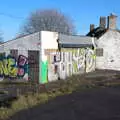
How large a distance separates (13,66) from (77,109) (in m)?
15.0

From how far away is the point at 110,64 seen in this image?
38.8 m

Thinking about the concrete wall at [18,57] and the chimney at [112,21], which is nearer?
the concrete wall at [18,57]

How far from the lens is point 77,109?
44.5 feet

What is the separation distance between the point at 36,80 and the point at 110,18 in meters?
16.5

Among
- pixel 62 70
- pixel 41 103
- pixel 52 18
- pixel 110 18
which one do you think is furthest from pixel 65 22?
pixel 41 103

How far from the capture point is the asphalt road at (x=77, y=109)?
39.3ft

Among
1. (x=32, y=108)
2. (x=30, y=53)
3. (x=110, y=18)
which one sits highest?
(x=110, y=18)

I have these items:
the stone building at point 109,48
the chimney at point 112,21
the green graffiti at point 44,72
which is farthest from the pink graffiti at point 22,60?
the chimney at point 112,21

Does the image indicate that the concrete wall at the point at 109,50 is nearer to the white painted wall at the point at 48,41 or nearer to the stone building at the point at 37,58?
the stone building at the point at 37,58

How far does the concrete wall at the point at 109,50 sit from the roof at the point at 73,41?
8.71ft

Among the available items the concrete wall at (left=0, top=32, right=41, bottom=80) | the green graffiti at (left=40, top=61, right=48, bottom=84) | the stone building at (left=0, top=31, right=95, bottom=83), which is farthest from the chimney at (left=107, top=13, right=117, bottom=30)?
the concrete wall at (left=0, top=32, right=41, bottom=80)

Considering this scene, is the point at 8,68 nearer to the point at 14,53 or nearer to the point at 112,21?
the point at 14,53

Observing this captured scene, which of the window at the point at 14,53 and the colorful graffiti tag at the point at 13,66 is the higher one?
the window at the point at 14,53

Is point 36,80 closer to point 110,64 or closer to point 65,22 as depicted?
point 110,64
